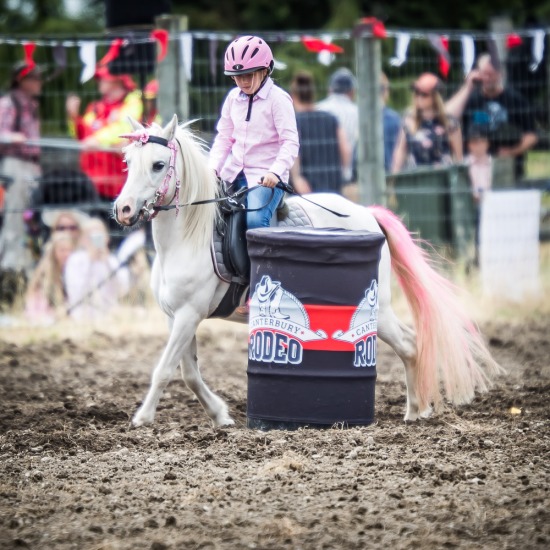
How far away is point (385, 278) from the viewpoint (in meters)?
7.15

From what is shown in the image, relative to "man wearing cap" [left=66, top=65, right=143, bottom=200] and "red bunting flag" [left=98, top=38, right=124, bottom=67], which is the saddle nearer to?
"red bunting flag" [left=98, top=38, right=124, bottom=67]

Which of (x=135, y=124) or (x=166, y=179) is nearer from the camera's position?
(x=166, y=179)

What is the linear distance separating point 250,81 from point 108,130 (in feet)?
20.2

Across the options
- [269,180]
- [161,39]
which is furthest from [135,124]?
[161,39]

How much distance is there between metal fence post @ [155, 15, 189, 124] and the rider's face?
406 cm

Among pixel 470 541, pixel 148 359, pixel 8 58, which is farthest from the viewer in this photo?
pixel 8 58

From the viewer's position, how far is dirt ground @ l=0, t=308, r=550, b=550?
4.69 m

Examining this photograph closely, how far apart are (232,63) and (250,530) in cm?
306

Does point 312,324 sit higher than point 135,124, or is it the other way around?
point 135,124

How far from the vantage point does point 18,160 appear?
12312 mm

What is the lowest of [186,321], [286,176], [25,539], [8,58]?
[25,539]

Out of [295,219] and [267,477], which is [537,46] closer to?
[295,219]

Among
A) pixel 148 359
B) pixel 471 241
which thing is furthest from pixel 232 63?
pixel 471 241

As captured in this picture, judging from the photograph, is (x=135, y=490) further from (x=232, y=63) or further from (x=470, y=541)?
(x=232, y=63)
